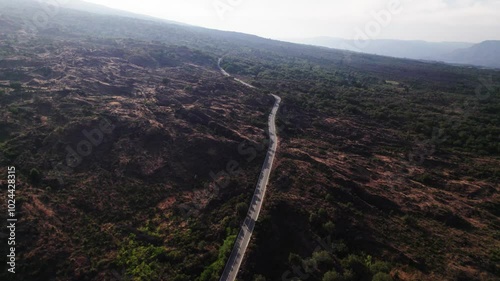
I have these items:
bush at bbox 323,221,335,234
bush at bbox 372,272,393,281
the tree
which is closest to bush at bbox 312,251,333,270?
bush at bbox 323,221,335,234

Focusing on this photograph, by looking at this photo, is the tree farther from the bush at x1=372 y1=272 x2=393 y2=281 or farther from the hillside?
the bush at x1=372 y1=272 x2=393 y2=281

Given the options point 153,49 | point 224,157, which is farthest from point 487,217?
point 153,49

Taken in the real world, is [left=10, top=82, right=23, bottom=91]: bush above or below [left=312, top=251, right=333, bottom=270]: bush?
above

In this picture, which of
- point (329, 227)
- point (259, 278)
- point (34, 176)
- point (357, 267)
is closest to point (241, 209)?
point (259, 278)

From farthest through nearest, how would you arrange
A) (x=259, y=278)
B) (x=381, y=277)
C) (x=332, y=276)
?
(x=332, y=276), (x=259, y=278), (x=381, y=277)

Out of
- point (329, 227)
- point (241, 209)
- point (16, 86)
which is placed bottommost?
point (241, 209)

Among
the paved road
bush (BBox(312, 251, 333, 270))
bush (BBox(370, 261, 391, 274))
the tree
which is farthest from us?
the tree

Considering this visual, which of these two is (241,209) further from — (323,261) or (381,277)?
(381,277)

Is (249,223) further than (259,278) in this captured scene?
Yes
